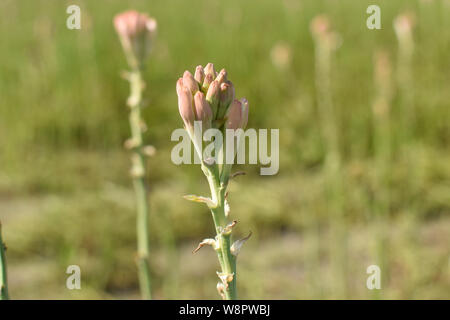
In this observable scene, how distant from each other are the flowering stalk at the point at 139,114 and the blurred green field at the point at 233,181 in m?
0.05

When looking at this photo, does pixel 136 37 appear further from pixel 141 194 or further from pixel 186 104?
pixel 186 104

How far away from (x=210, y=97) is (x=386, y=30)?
14.8ft

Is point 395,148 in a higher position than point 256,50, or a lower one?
lower

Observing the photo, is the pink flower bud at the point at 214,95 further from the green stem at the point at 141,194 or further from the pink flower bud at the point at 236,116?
the green stem at the point at 141,194

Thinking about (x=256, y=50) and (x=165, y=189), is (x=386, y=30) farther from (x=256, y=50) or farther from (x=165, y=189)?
(x=165, y=189)

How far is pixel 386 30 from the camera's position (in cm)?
466

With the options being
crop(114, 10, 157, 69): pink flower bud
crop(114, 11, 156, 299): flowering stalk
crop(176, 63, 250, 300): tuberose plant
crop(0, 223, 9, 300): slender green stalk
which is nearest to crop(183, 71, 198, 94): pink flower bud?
crop(176, 63, 250, 300): tuberose plant

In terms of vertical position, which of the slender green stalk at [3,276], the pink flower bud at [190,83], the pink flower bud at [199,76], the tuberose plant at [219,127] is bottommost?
the slender green stalk at [3,276]

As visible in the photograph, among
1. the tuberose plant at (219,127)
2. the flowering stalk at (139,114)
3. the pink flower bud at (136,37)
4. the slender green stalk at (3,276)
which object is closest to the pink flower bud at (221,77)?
the tuberose plant at (219,127)

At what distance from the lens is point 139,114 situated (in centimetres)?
96

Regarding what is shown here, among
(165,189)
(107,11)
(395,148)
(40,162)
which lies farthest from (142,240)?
(107,11)

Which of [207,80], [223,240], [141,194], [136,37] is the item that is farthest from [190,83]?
[136,37]

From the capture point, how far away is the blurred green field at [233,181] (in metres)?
1.80

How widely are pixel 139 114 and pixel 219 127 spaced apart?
507 millimetres
